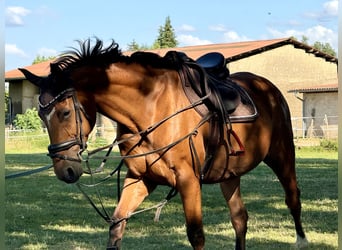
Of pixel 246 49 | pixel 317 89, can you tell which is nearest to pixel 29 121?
pixel 246 49

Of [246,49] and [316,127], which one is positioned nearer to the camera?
[316,127]

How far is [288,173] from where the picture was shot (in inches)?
285

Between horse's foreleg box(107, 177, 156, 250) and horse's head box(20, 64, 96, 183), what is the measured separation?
0.65 meters

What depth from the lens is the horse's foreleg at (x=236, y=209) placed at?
21.6 ft

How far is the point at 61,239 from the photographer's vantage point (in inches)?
294

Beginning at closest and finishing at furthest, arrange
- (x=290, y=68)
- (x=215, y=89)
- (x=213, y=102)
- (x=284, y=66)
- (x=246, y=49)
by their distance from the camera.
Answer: (x=213, y=102), (x=215, y=89), (x=246, y=49), (x=284, y=66), (x=290, y=68)

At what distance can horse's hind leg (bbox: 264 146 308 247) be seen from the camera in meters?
7.14

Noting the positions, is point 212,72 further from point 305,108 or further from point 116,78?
point 305,108

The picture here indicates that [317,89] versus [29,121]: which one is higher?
[317,89]

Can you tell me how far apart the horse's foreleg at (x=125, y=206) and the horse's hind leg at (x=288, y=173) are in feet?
7.35

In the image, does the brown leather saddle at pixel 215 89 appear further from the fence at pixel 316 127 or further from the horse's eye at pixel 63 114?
the fence at pixel 316 127

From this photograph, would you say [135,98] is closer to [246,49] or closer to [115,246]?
[115,246]

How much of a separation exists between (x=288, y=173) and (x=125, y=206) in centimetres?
259

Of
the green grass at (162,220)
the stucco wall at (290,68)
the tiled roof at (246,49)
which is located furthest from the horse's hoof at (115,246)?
the stucco wall at (290,68)
